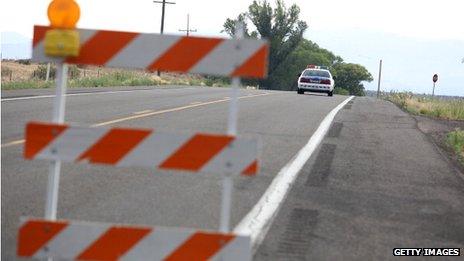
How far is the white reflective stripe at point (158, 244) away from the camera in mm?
3629

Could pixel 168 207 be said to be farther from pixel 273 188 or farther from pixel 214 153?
pixel 214 153

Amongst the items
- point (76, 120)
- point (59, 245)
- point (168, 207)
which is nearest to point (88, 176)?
point (168, 207)

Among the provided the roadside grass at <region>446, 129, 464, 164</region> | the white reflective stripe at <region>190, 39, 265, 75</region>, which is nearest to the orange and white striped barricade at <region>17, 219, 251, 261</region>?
the white reflective stripe at <region>190, 39, 265, 75</region>

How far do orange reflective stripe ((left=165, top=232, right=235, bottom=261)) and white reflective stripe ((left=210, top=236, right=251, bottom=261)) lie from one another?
0.9 inches

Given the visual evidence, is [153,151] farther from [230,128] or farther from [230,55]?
[230,55]

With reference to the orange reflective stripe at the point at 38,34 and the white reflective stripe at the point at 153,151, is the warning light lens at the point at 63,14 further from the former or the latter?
the white reflective stripe at the point at 153,151

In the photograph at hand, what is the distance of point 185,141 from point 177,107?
1274 centimetres

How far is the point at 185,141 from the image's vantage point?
3602 mm

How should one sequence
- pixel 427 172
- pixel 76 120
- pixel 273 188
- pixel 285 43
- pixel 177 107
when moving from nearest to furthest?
pixel 273 188 → pixel 427 172 → pixel 76 120 → pixel 177 107 → pixel 285 43

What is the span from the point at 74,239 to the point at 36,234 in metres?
0.22

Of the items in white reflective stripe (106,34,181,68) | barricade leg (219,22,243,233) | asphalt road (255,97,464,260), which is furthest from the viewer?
asphalt road (255,97,464,260)

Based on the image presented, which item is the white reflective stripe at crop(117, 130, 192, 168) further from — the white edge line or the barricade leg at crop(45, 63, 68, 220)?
the white edge line

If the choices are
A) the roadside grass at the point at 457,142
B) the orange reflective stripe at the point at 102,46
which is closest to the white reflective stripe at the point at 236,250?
the orange reflective stripe at the point at 102,46

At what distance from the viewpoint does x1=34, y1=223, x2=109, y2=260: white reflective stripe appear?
3.66 metres
